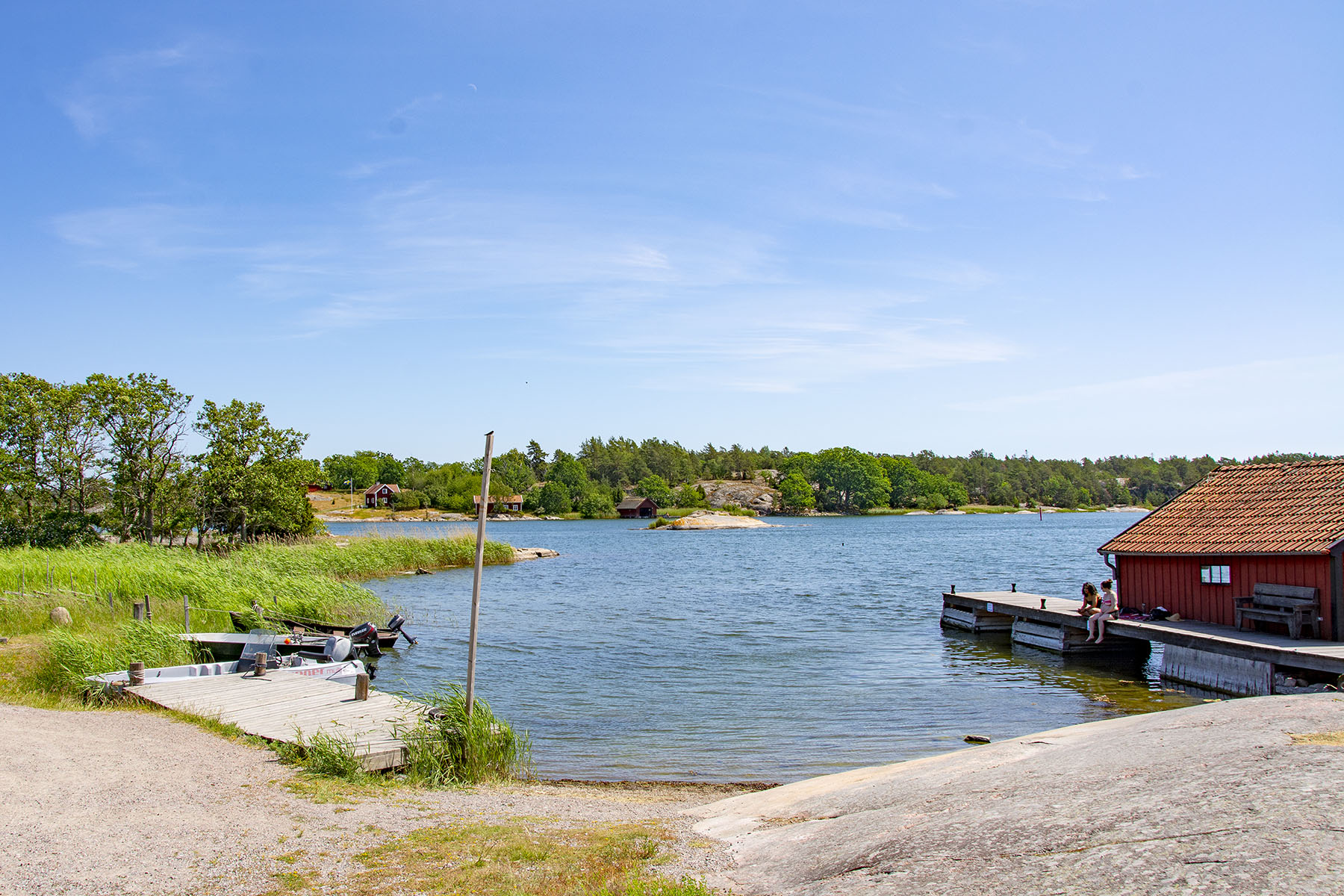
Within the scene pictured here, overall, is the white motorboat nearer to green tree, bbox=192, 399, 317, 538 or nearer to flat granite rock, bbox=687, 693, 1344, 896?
flat granite rock, bbox=687, 693, 1344, 896

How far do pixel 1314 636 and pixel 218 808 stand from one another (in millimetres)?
19821

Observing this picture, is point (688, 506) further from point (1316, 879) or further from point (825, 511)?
point (1316, 879)

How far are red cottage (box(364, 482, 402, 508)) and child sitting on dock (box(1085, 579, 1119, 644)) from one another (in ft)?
504

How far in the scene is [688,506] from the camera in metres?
172

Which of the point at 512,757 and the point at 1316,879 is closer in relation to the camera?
the point at 1316,879

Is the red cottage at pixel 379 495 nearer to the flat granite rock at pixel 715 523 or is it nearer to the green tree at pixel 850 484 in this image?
the flat granite rock at pixel 715 523

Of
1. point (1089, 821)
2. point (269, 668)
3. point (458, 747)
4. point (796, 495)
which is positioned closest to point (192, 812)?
point (458, 747)

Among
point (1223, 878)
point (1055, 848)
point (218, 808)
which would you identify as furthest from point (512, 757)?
point (1223, 878)

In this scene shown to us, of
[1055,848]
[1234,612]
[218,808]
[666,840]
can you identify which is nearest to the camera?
[1055,848]

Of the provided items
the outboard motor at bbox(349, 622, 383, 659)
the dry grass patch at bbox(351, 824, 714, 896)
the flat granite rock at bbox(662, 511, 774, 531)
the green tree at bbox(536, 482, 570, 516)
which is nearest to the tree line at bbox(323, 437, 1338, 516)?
the green tree at bbox(536, 482, 570, 516)

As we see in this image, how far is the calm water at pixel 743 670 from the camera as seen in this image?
15.9 metres

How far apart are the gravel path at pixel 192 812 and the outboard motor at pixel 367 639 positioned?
31.4 feet

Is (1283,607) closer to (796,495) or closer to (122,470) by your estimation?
(122,470)

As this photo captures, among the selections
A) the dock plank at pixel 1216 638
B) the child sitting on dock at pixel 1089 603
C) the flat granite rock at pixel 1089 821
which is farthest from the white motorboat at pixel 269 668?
the child sitting on dock at pixel 1089 603
